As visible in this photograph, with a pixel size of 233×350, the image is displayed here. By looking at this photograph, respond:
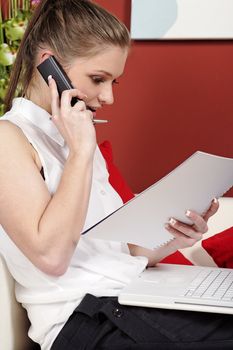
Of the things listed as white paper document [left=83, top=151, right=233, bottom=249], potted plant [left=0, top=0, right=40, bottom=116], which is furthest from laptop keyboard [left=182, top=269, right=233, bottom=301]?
potted plant [left=0, top=0, right=40, bottom=116]

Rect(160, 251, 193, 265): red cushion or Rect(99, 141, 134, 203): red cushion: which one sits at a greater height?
Rect(99, 141, 134, 203): red cushion

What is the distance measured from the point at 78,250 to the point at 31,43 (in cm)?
47

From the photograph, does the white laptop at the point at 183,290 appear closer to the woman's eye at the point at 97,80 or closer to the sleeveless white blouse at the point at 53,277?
the sleeveless white blouse at the point at 53,277

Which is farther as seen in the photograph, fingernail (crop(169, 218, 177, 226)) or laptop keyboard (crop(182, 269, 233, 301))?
fingernail (crop(169, 218, 177, 226))

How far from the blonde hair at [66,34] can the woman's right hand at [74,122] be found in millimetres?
134

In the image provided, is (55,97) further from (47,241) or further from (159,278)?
(159,278)

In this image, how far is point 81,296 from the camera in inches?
53.4

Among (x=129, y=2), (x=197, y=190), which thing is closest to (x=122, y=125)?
(x=129, y=2)

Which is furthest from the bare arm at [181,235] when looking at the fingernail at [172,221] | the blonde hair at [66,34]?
the blonde hair at [66,34]

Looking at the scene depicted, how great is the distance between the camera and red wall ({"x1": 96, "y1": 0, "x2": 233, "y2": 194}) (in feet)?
7.61

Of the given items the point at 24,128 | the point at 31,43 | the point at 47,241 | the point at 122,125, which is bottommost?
the point at 122,125

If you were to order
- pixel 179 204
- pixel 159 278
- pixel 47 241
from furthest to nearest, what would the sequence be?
pixel 159 278 → pixel 179 204 → pixel 47 241

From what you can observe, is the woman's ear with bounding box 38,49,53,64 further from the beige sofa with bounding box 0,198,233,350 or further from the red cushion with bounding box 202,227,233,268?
the red cushion with bounding box 202,227,233,268

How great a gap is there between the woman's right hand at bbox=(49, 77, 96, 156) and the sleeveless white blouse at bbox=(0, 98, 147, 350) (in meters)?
0.08
